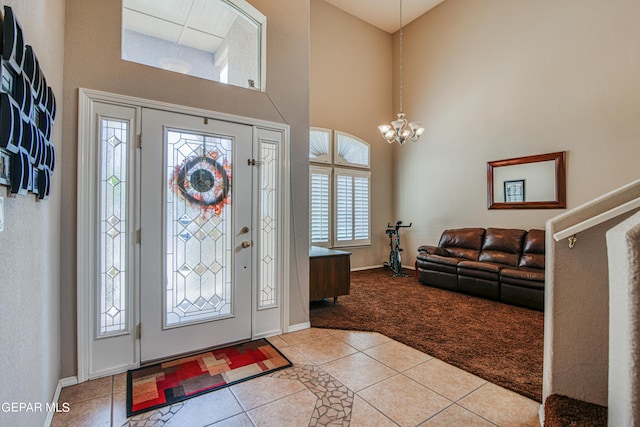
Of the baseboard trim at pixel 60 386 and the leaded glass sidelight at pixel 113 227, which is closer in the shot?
the baseboard trim at pixel 60 386

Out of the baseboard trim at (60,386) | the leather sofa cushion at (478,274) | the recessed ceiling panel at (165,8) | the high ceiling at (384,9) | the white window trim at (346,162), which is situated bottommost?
the baseboard trim at (60,386)

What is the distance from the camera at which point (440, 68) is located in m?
6.55

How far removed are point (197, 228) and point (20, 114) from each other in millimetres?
1732

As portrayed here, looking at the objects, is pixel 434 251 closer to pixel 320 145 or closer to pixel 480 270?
pixel 480 270

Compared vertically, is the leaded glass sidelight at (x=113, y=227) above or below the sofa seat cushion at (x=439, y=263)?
above

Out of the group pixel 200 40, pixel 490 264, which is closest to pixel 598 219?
pixel 200 40

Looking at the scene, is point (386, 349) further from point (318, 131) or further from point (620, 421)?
point (318, 131)

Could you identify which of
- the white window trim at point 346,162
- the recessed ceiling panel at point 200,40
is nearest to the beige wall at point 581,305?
the recessed ceiling panel at point 200,40

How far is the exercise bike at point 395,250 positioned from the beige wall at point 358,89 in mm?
200

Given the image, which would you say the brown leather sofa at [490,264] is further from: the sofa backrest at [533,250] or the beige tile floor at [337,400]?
the beige tile floor at [337,400]

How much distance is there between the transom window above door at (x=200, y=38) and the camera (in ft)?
8.64

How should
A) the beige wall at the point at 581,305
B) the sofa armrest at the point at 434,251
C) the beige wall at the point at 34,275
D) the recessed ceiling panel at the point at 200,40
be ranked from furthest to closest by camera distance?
the sofa armrest at the point at 434,251
the recessed ceiling panel at the point at 200,40
the beige wall at the point at 581,305
the beige wall at the point at 34,275

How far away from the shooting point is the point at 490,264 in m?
4.79

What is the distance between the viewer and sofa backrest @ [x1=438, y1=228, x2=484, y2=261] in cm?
549
